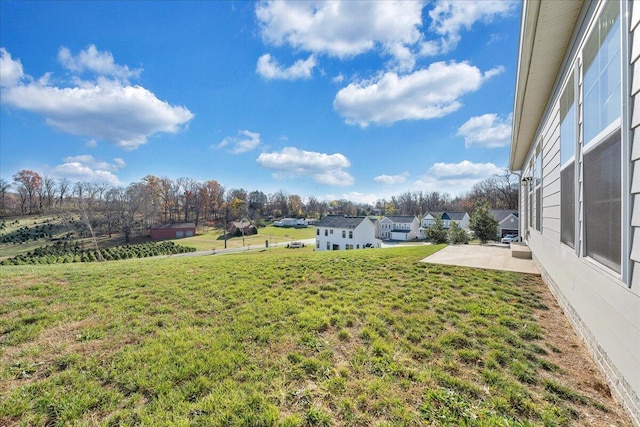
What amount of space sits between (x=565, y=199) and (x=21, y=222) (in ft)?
218

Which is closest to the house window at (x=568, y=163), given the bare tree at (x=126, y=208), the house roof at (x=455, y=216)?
the house roof at (x=455, y=216)

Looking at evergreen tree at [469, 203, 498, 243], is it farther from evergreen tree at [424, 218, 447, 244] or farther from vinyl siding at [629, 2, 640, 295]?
vinyl siding at [629, 2, 640, 295]

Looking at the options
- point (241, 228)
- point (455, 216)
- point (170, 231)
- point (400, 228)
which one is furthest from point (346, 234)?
point (170, 231)

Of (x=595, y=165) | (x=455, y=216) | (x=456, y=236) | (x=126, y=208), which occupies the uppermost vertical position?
(x=126, y=208)

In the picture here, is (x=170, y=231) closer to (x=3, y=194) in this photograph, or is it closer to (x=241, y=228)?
(x=241, y=228)

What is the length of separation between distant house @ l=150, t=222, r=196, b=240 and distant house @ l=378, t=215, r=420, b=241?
35.7m

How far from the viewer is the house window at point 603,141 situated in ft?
7.14

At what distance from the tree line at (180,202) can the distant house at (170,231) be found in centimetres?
316

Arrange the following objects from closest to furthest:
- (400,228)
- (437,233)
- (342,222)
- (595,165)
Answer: (595,165), (437,233), (342,222), (400,228)

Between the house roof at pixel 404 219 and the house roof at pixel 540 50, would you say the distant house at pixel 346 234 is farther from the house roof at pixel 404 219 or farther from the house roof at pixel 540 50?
the house roof at pixel 540 50

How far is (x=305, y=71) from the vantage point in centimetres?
1085

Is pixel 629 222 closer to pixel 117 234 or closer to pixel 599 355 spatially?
pixel 599 355

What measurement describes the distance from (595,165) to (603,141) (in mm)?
310

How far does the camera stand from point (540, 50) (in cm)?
385
